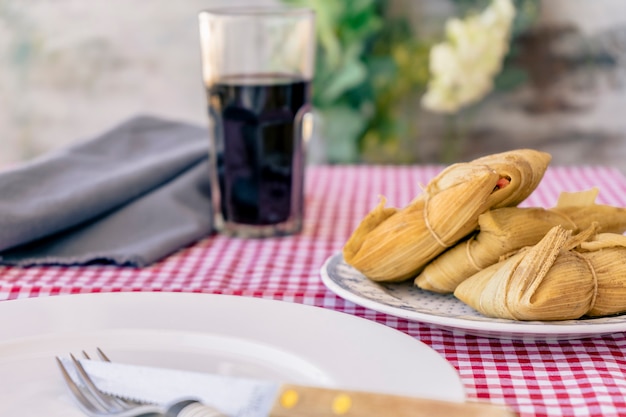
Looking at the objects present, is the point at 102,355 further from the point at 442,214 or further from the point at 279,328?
the point at 442,214

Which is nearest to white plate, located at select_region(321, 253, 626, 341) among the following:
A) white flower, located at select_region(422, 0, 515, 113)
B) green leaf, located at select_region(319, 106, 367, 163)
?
white flower, located at select_region(422, 0, 515, 113)

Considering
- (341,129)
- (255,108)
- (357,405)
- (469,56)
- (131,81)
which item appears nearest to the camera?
(357,405)

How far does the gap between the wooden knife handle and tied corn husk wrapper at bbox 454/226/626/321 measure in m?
0.17

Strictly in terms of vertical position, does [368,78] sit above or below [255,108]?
below

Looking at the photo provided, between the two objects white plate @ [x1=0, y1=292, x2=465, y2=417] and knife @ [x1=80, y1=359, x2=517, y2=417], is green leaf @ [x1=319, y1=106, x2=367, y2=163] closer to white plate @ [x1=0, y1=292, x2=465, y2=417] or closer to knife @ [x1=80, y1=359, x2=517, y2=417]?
white plate @ [x1=0, y1=292, x2=465, y2=417]

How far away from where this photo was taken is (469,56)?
2041mm

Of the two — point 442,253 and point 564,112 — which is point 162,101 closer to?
point 564,112

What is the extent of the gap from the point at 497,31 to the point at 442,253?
5.06 ft

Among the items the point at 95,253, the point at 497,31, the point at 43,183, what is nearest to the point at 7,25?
the point at 497,31

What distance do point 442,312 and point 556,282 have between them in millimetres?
74

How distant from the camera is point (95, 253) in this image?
0.76m

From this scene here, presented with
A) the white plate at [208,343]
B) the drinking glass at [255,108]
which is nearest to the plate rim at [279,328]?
the white plate at [208,343]

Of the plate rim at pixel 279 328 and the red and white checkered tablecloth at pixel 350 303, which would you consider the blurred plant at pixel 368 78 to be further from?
the plate rim at pixel 279 328

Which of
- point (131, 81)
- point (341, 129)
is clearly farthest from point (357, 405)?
point (131, 81)
